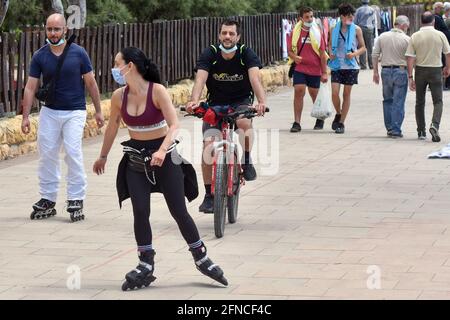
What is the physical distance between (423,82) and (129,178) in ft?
28.0

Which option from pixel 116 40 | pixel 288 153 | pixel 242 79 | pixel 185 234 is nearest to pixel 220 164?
pixel 242 79

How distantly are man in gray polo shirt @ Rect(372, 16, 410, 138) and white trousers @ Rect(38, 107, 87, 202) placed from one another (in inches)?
250

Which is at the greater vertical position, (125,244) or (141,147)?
(141,147)

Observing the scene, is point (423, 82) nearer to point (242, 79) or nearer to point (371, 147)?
point (371, 147)

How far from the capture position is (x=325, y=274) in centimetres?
834

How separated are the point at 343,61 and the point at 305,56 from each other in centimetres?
52

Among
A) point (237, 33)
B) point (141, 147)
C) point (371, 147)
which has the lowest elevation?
point (371, 147)

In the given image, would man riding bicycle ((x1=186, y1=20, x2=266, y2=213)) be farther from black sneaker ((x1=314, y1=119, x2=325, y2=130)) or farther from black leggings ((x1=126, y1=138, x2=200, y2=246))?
black sneaker ((x1=314, y1=119, x2=325, y2=130))

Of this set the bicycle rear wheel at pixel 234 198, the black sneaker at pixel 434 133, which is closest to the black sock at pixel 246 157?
the bicycle rear wheel at pixel 234 198

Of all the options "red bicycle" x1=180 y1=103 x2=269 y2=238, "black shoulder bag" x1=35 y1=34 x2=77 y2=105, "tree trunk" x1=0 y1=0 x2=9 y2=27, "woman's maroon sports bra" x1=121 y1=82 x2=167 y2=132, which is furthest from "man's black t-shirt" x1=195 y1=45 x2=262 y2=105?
"tree trunk" x1=0 y1=0 x2=9 y2=27

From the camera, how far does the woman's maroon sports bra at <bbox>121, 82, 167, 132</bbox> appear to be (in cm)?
807

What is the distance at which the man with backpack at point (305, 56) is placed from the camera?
16984 mm
